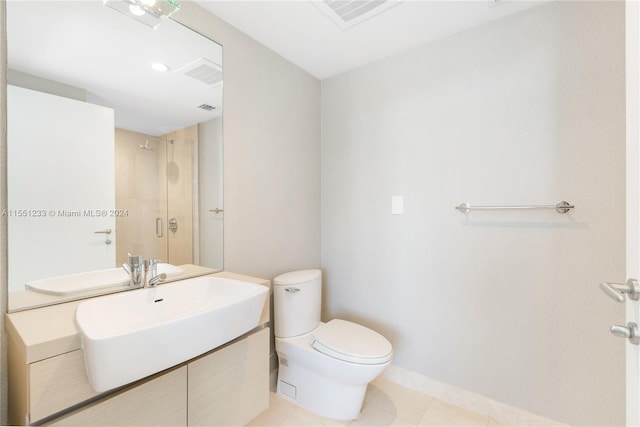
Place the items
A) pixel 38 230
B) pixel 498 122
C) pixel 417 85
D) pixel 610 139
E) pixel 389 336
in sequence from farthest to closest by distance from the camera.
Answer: pixel 389 336, pixel 417 85, pixel 498 122, pixel 610 139, pixel 38 230

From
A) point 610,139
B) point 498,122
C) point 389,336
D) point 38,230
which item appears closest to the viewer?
point 38,230

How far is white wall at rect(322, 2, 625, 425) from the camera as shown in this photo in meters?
1.28

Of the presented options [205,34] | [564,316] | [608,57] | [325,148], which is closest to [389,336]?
[564,316]

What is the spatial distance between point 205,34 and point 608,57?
1956 mm

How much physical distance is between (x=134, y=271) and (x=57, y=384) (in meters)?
0.53

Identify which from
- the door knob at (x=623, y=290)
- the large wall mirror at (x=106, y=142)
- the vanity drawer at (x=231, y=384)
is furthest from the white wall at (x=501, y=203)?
the large wall mirror at (x=106, y=142)

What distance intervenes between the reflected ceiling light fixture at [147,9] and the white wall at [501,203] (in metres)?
1.23

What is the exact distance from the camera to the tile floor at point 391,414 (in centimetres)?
149

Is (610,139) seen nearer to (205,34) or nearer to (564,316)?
(564,316)

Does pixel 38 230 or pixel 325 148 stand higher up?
pixel 325 148

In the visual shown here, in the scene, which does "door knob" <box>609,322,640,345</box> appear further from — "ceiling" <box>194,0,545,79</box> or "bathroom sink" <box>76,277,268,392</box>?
"ceiling" <box>194,0,545,79</box>

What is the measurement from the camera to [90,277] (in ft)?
3.65

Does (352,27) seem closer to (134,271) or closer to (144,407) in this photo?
(134,271)

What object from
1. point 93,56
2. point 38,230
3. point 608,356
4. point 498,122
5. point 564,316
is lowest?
point 608,356
